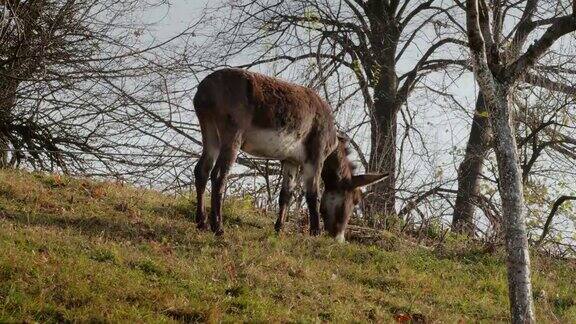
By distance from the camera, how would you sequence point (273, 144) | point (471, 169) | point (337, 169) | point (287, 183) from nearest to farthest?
1. point (273, 144)
2. point (287, 183)
3. point (337, 169)
4. point (471, 169)

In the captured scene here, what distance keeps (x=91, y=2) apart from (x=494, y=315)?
30.6 ft

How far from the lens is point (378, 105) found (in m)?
18.1

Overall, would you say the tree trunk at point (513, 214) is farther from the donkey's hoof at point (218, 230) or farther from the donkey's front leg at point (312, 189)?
the donkey's front leg at point (312, 189)

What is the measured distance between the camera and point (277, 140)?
31.9 feet

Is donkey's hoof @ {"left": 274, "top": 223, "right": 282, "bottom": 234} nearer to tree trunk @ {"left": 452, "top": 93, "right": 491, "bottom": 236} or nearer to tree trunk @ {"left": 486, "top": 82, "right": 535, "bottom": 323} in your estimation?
tree trunk @ {"left": 486, "top": 82, "right": 535, "bottom": 323}

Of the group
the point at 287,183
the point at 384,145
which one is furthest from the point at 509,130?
the point at 384,145

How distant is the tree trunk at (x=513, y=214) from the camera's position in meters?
6.91

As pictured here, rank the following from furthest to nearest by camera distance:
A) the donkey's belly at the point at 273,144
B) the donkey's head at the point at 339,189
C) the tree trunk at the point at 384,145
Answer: the tree trunk at the point at 384,145
the donkey's head at the point at 339,189
the donkey's belly at the point at 273,144

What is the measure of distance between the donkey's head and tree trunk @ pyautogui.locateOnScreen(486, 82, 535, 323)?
387 centimetres

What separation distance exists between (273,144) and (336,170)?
1906 millimetres

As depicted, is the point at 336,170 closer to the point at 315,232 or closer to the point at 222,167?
the point at 315,232

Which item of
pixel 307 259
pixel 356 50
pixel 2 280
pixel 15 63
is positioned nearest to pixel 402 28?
pixel 356 50

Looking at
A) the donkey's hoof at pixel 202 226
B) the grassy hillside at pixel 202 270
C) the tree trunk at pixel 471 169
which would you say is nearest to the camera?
the grassy hillside at pixel 202 270

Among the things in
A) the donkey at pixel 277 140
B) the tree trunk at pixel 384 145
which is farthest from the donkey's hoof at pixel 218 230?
the tree trunk at pixel 384 145
